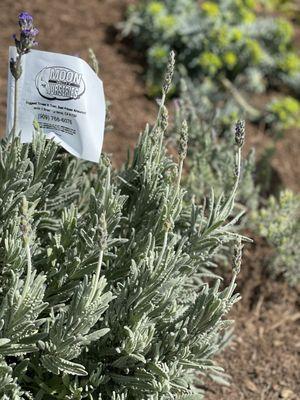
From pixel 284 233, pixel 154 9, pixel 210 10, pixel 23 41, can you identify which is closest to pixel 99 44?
pixel 154 9

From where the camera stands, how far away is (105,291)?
2.61 meters

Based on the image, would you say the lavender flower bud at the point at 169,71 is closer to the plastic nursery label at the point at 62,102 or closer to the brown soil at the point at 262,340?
the plastic nursery label at the point at 62,102

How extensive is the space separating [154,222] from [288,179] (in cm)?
247

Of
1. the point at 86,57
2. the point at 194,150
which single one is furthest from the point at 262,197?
the point at 86,57

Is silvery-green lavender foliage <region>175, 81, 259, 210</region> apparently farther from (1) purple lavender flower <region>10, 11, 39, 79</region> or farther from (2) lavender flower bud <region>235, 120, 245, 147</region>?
(1) purple lavender flower <region>10, 11, 39, 79</region>

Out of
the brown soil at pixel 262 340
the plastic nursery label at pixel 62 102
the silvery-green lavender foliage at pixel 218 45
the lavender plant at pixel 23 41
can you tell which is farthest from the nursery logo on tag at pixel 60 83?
the silvery-green lavender foliage at pixel 218 45

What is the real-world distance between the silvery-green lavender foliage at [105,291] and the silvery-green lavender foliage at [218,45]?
2623 mm

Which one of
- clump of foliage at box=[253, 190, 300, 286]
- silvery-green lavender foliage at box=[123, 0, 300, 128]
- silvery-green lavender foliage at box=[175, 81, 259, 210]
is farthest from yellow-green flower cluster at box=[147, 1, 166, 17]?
clump of foliage at box=[253, 190, 300, 286]

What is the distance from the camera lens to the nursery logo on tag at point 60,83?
104 inches

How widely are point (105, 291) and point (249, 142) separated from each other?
2.88 m

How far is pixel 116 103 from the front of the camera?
5.11 m

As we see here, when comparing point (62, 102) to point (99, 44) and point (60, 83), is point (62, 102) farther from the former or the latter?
point (99, 44)

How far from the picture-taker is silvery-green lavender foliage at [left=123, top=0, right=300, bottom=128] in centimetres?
540

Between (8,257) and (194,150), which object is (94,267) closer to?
(8,257)
